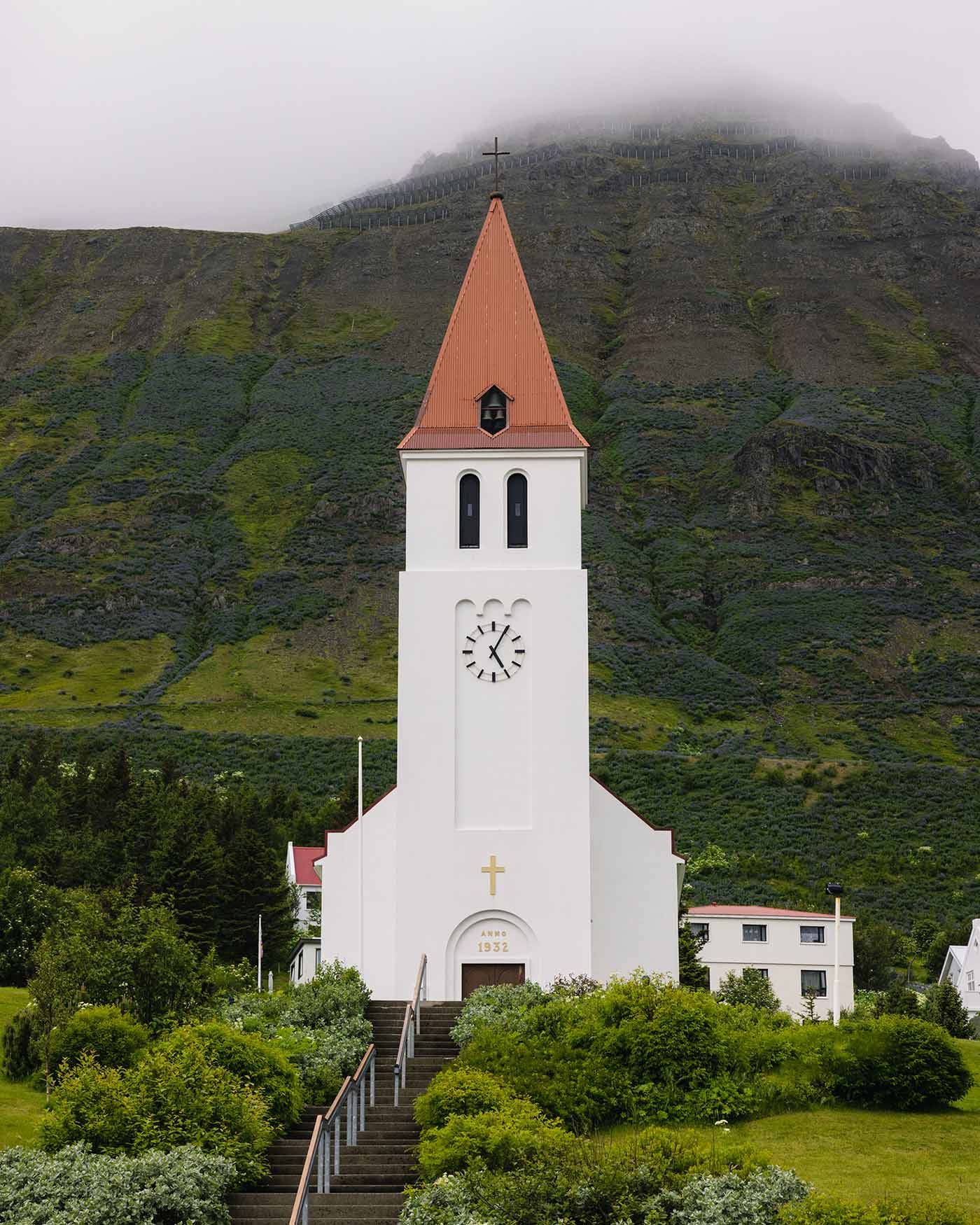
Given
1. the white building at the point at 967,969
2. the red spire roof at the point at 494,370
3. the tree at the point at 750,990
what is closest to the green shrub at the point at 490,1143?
the red spire roof at the point at 494,370

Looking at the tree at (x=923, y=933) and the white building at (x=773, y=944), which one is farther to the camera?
the tree at (x=923, y=933)

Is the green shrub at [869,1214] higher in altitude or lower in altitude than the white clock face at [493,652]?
lower

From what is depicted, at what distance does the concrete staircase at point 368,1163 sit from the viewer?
843 inches

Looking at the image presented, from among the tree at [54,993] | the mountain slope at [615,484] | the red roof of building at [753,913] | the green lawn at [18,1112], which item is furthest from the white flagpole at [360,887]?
the mountain slope at [615,484]

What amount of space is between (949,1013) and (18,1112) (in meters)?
27.0

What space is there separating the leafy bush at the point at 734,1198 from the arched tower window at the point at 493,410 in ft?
72.8

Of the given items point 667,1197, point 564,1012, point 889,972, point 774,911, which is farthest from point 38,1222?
point 889,972

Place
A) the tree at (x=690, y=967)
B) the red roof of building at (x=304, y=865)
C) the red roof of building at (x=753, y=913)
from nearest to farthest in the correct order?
1. the tree at (x=690, y=967)
2. the red roof of building at (x=753, y=913)
3. the red roof of building at (x=304, y=865)

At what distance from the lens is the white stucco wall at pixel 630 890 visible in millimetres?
37125

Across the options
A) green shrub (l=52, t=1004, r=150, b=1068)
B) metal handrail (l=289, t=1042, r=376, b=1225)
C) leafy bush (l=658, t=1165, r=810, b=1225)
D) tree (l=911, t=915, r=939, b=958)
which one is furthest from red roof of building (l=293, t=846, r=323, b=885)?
leafy bush (l=658, t=1165, r=810, b=1225)

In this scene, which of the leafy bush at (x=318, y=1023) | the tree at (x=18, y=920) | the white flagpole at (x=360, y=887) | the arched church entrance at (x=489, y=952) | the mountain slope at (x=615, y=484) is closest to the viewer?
the leafy bush at (x=318, y=1023)

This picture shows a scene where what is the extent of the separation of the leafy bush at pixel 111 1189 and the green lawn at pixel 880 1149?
26.0 feet

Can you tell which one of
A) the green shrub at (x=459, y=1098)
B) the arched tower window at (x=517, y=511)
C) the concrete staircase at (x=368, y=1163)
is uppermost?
the arched tower window at (x=517, y=511)

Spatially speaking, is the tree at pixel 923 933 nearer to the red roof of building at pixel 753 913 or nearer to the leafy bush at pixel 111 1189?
the red roof of building at pixel 753 913
